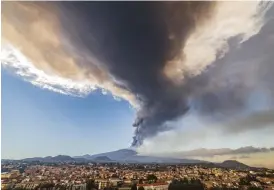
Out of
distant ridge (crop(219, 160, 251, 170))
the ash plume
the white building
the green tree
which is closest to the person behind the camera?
the ash plume

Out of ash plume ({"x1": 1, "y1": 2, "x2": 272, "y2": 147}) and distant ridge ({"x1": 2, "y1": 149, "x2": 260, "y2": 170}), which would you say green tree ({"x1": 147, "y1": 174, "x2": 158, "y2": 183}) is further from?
ash plume ({"x1": 1, "y1": 2, "x2": 272, "y2": 147})

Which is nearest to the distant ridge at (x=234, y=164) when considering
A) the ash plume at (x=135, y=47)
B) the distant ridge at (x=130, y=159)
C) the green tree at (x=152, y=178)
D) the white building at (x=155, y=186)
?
→ the distant ridge at (x=130, y=159)

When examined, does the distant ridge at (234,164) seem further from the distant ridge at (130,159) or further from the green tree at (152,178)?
the green tree at (152,178)

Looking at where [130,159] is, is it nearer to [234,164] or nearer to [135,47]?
[234,164]

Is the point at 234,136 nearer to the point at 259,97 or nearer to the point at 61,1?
the point at 259,97

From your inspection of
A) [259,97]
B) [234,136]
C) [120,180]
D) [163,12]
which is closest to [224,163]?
[234,136]

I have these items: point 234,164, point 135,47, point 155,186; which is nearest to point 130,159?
point 155,186

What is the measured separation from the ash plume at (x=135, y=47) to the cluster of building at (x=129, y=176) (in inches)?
23.3

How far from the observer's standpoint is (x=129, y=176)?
6.21m

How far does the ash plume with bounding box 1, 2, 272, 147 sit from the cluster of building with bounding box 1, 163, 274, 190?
0.59m

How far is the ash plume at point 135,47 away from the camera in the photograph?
5.59m

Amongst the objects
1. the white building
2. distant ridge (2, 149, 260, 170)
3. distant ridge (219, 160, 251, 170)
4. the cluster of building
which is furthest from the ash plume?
distant ridge (219, 160, 251, 170)

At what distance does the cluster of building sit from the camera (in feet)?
19.5

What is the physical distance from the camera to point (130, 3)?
5.50 m
